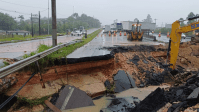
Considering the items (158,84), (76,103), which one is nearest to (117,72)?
(158,84)

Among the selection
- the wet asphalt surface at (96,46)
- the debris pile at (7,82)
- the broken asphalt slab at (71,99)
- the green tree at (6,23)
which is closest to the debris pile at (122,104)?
the broken asphalt slab at (71,99)

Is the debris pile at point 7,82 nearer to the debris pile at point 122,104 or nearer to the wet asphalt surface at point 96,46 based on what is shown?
the wet asphalt surface at point 96,46

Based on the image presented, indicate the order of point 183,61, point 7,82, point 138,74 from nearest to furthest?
1. point 7,82
2. point 138,74
3. point 183,61

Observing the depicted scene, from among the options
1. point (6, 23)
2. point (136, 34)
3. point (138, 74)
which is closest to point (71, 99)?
point (138, 74)

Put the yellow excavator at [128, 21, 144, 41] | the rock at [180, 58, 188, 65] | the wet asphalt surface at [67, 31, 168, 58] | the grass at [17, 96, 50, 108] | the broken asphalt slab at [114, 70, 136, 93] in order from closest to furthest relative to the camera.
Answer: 1. the grass at [17, 96, 50, 108]
2. the broken asphalt slab at [114, 70, 136, 93]
3. the wet asphalt surface at [67, 31, 168, 58]
4. the rock at [180, 58, 188, 65]
5. the yellow excavator at [128, 21, 144, 41]

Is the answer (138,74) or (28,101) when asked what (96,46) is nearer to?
(138,74)

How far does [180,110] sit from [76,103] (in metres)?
3.32

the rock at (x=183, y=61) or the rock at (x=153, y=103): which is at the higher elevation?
the rock at (x=183, y=61)

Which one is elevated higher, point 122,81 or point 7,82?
point 7,82

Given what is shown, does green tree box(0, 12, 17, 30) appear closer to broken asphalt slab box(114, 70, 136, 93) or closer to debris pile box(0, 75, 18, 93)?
debris pile box(0, 75, 18, 93)

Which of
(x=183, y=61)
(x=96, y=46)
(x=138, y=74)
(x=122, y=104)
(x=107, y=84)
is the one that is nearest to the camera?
(x=122, y=104)

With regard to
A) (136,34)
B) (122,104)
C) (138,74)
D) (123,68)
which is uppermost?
(136,34)

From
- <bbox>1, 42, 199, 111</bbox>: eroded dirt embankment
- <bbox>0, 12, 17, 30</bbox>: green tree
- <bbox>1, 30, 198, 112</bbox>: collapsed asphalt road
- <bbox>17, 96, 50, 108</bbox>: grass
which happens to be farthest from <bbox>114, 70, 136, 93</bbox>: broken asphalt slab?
<bbox>0, 12, 17, 30</bbox>: green tree

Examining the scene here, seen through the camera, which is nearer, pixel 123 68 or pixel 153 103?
pixel 153 103
